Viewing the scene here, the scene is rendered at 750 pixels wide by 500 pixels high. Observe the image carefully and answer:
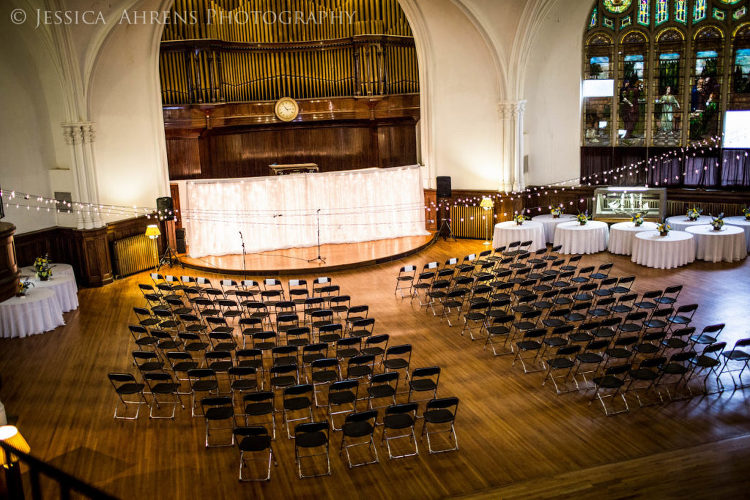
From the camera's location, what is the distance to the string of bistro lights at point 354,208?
57.6 ft

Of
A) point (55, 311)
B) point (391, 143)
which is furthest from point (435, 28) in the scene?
point (55, 311)

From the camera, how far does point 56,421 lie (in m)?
10.2

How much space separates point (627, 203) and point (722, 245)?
350 cm

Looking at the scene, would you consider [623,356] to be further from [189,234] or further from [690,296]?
[189,234]

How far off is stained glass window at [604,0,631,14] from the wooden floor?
489 inches

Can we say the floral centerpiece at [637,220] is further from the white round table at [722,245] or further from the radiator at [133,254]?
the radiator at [133,254]

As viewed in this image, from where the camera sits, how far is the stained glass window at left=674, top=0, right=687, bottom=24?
68.1 ft

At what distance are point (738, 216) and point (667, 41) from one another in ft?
19.5

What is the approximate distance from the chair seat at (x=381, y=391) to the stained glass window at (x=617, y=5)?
17165 millimetres

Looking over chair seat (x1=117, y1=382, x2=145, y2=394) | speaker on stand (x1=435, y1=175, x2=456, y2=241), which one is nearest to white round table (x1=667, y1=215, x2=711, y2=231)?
speaker on stand (x1=435, y1=175, x2=456, y2=241)

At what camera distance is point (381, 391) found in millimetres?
9547

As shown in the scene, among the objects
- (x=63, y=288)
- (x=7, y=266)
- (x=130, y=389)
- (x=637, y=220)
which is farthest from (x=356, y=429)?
(x=637, y=220)

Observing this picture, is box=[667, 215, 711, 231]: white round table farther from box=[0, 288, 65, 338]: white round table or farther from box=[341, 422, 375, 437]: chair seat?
box=[0, 288, 65, 338]: white round table

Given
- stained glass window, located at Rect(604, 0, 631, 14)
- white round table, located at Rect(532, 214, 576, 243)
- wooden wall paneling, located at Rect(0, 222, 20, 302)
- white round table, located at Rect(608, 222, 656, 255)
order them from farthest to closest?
stained glass window, located at Rect(604, 0, 631, 14) < white round table, located at Rect(532, 214, 576, 243) < white round table, located at Rect(608, 222, 656, 255) < wooden wall paneling, located at Rect(0, 222, 20, 302)
